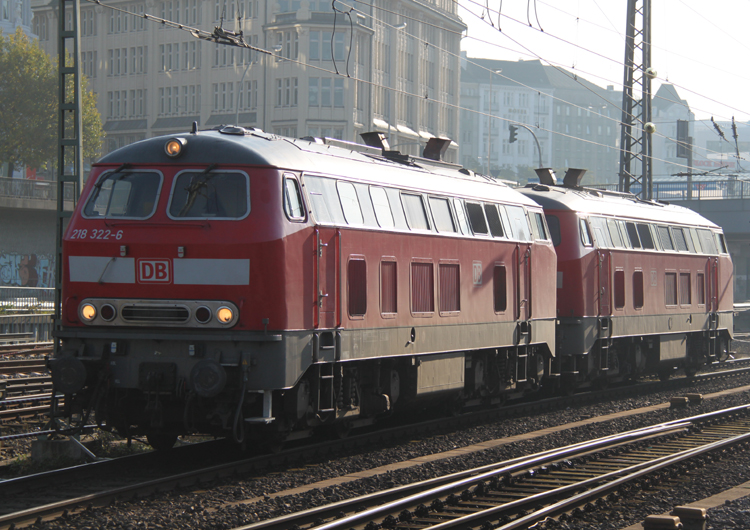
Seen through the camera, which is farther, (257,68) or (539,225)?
(257,68)

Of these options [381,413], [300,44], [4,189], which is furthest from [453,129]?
[381,413]

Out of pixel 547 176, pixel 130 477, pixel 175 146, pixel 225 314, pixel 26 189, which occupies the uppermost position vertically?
pixel 26 189

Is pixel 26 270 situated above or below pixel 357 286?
above

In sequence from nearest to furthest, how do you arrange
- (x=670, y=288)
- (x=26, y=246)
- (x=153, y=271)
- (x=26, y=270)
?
(x=153, y=271)
(x=670, y=288)
(x=26, y=246)
(x=26, y=270)

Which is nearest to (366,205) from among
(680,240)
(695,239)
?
(680,240)

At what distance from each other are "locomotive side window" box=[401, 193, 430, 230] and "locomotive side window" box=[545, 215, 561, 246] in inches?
256

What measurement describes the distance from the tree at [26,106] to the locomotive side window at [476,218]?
45392mm

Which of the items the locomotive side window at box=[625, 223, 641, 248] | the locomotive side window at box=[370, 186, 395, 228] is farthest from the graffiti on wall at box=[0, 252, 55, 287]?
the locomotive side window at box=[370, 186, 395, 228]

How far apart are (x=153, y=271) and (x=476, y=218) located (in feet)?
20.5

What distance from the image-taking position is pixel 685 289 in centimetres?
2400

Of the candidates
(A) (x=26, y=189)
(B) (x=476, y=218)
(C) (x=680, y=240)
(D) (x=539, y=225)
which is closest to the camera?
(B) (x=476, y=218)

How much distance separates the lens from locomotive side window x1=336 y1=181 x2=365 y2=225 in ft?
40.0

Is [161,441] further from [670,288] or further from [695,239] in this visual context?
[695,239]

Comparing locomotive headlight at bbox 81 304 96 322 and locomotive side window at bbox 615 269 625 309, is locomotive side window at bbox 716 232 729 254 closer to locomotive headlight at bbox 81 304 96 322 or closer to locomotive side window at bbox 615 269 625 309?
locomotive side window at bbox 615 269 625 309
